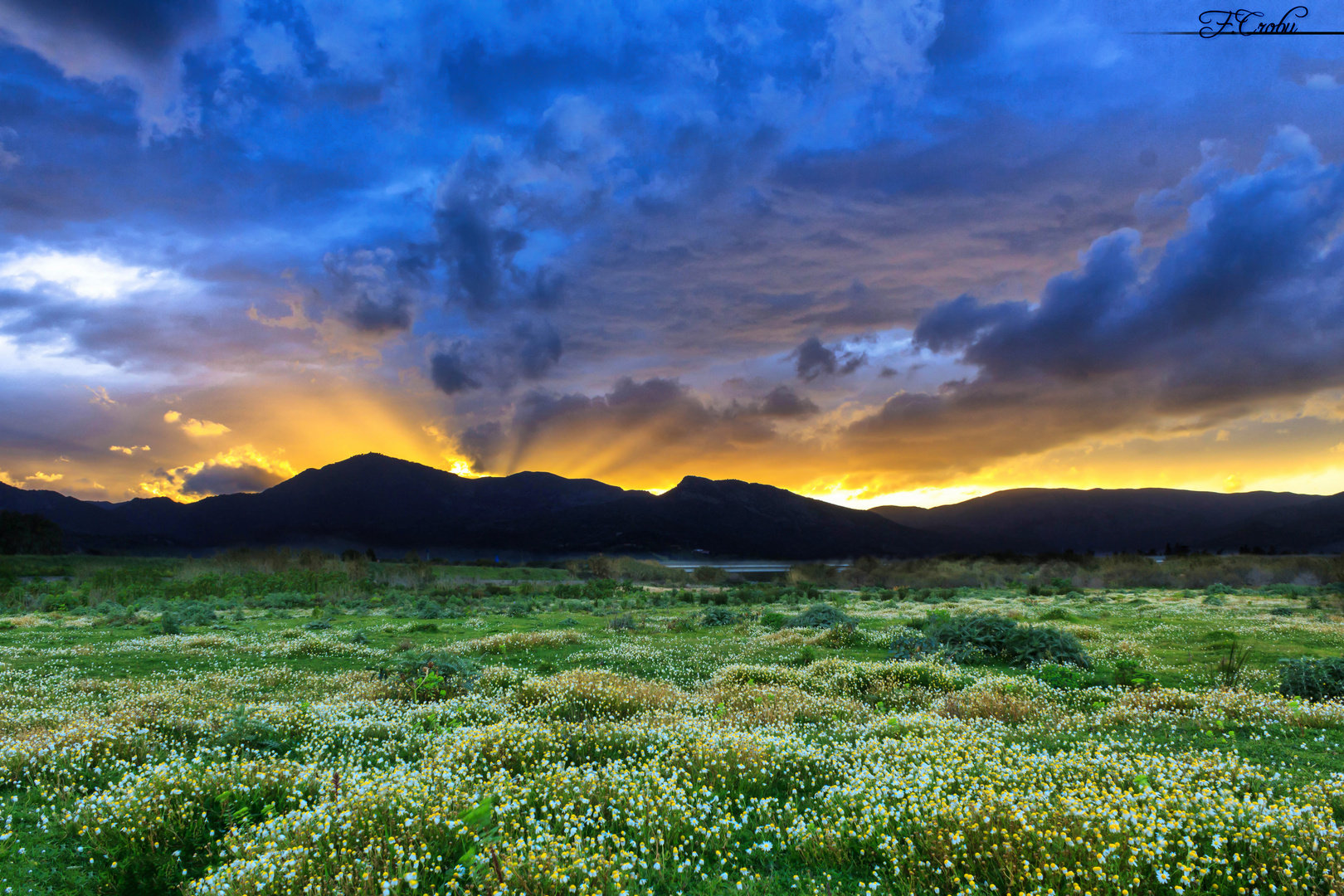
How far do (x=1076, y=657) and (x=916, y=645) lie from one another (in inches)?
168

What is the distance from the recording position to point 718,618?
114 ft

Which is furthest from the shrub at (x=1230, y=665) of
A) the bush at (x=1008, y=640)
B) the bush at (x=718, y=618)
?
the bush at (x=718, y=618)

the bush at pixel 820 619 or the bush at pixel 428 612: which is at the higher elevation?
the bush at pixel 820 619

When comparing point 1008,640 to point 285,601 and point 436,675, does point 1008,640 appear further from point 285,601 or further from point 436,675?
point 285,601

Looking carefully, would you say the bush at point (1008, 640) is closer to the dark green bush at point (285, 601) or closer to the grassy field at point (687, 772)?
the grassy field at point (687, 772)

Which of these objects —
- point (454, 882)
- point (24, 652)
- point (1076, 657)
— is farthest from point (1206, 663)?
point (24, 652)

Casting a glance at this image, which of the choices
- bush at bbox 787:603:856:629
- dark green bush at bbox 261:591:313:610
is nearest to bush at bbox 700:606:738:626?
bush at bbox 787:603:856:629

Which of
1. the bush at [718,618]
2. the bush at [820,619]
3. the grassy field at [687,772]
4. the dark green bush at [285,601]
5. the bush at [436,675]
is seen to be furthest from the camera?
the dark green bush at [285,601]

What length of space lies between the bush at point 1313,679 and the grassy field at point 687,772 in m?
0.38

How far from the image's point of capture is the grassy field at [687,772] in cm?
555

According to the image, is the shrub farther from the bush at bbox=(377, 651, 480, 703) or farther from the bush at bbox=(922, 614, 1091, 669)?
the bush at bbox=(377, 651, 480, 703)

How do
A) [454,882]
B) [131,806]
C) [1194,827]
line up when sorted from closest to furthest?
Result: 1. [454,882]
2. [1194,827]
3. [131,806]

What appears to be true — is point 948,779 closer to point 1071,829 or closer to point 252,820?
point 1071,829

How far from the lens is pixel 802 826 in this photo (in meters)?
6.55
